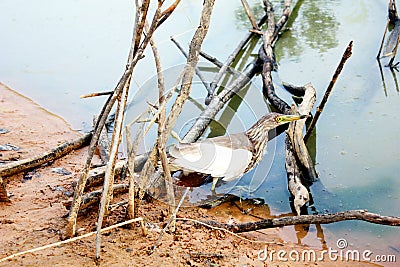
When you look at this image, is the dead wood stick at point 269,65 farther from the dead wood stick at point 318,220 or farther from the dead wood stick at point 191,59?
the dead wood stick at point 191,59

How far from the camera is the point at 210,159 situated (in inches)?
137

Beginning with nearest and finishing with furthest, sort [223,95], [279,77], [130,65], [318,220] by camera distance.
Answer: [130,65] → [318,220] → [223,95] → [279,77]

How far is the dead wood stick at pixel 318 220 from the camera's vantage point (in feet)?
8.93

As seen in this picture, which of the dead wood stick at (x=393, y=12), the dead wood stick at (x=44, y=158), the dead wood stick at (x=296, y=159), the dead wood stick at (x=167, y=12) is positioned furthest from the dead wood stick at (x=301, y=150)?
the dead wood stick at (x=393, y=12)

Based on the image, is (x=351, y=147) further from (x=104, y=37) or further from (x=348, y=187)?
(x=104, y=37)

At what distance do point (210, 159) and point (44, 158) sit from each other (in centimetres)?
144

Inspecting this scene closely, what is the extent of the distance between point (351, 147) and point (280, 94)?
111cm

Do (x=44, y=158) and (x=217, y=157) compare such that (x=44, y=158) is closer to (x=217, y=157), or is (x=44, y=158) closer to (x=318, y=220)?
(x=217, y=157)

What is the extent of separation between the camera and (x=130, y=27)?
677 centimetres

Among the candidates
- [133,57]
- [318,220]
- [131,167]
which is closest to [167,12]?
[133,57]

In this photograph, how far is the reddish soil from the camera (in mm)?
2555

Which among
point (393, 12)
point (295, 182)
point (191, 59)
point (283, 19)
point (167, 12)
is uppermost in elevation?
point (167, 12)

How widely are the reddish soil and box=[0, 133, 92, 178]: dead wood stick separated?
0.05 metres

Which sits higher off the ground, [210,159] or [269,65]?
[269,65]
